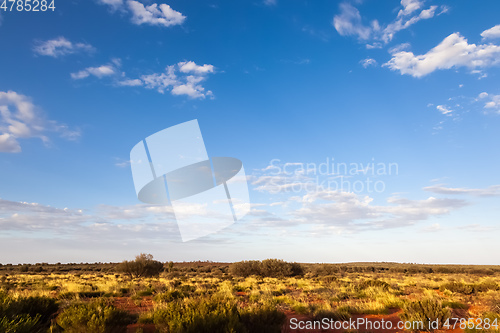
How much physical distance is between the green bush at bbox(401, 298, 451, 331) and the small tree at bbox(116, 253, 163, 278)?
29810mm

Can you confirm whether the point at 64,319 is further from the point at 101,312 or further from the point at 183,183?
the point at 183,183

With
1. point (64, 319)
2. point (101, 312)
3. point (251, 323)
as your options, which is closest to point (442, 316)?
point (251, 323)

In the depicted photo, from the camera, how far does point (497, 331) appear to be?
829 centimetres

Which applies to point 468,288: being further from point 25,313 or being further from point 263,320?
point 25,313

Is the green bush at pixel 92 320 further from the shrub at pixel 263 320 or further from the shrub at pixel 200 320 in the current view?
the shrub at pixel 263 320

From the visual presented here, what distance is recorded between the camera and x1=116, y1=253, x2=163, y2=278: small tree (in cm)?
3556

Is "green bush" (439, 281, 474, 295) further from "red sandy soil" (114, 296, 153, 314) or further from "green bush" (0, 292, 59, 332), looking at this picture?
"green bush" (0, 292, 59, 332)

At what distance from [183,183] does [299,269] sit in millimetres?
21333

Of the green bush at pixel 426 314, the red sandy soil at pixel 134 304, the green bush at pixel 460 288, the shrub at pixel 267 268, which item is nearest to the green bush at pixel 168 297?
the red sandy soil at pixel 134 304

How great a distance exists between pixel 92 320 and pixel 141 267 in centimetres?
2992

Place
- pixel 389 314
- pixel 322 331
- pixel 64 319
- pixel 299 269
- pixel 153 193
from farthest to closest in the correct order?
pixel 299 269, pixel 153 193, pixel 389 314, pixel 322 331, pixel 64 319

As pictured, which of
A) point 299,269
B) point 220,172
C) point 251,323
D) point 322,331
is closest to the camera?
point 251,323

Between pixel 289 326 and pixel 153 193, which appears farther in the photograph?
pixel 153 193

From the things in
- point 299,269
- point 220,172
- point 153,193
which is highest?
point 220,172
